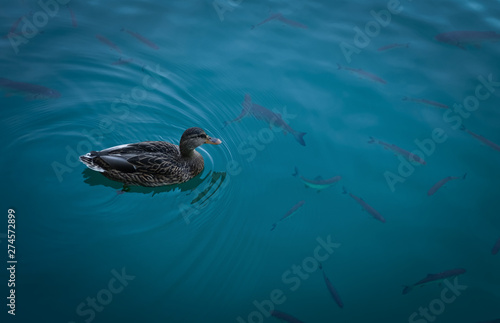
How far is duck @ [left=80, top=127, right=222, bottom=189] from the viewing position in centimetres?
473

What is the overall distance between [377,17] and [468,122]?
10.3ft

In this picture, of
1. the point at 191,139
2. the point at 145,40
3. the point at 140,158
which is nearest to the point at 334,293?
the point at 191,139

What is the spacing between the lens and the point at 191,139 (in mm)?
4918

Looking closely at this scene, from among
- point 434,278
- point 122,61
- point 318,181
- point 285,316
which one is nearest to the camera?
point 285,316

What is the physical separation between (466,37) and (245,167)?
17.7ft

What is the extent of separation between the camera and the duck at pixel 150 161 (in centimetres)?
473

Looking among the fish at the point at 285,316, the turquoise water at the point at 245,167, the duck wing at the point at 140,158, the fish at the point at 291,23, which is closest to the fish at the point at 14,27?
the turquoise water at the point at 245,167

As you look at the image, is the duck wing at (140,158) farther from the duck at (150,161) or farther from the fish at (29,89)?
the fish at (29,89)

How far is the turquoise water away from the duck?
0.68 feet

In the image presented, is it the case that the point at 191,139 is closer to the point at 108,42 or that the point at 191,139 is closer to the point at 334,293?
the point at 334,293

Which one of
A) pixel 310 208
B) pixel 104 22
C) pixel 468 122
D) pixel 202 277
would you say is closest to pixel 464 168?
pixel 468 122

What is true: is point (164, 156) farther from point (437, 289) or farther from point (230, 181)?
point (437, 289)

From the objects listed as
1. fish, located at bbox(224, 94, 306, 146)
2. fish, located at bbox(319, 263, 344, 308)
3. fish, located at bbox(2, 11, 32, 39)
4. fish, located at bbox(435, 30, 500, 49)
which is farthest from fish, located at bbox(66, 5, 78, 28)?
fish, located at bbox(435, 30, 500, 49)

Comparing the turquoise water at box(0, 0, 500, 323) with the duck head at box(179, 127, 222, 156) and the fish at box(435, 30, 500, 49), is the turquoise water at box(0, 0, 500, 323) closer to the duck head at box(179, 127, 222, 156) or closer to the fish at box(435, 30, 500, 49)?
the fish at box(435, 30, 500, 49)
